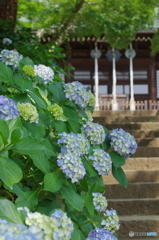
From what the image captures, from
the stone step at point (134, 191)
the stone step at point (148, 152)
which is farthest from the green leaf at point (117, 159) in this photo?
the stone step at point (148, 152)

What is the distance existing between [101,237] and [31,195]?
0.33 metres

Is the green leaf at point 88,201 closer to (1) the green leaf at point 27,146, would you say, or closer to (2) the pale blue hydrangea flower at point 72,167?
(2) the pale blue hydrangea flower at point 72,167

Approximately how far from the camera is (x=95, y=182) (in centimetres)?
175

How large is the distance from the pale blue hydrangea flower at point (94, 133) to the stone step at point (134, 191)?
240 cm

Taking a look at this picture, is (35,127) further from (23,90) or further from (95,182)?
(95,182)

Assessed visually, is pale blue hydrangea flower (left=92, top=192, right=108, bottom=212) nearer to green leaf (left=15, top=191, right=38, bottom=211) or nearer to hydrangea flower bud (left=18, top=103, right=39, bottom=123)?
green leaf (left=15, top=191, right=38, bottom=211)

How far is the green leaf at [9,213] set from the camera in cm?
107

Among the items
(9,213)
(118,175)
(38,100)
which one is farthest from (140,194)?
(9,213)

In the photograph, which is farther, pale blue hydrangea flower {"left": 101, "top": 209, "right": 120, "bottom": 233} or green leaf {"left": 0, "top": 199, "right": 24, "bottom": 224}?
pale blue hydrangea flower {"left": 101, "top": 209, "right": 120, "bottom": 233}

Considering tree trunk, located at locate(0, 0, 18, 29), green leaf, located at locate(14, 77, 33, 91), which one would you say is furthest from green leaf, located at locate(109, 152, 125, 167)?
tree trunk, located at locate(0, 0, 18, 29)

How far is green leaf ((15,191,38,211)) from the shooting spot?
148cm

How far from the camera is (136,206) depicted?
13.0 ft

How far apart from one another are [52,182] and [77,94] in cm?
58

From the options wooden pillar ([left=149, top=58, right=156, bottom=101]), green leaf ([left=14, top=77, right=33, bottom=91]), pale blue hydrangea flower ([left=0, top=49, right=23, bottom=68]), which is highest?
pale blue hydrangea flower ([left=0, top=49, right=23, bottom=68])
